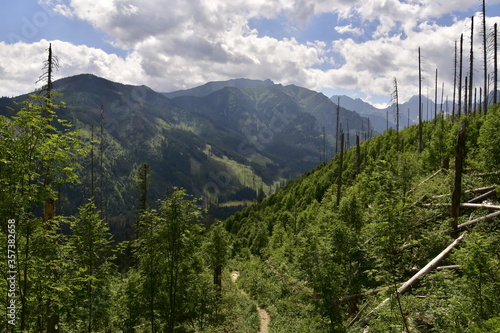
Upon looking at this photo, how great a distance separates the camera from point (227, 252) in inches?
1212

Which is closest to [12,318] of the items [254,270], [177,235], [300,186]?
[177,235]

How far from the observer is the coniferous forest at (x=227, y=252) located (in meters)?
7.86

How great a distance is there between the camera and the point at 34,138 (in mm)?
8164

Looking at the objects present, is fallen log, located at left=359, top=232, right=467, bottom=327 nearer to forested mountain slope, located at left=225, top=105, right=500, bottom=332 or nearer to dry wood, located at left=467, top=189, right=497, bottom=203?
forested mountain slope, located at left=225, top=105, right=500, bottom=332

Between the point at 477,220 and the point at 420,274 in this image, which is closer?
the point at 420,274

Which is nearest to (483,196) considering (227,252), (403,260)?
(403,260)

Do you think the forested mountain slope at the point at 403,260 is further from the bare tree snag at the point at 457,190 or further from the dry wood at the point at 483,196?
the bare tree snag at the point at 457,190

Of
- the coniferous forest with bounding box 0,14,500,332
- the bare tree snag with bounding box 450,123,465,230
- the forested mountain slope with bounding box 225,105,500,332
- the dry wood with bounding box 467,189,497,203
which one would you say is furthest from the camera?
the dry wood with bounding box 467,189,497,203

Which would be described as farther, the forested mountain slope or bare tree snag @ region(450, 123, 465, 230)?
bare tree snag @ region(450, 123, 465, 230)

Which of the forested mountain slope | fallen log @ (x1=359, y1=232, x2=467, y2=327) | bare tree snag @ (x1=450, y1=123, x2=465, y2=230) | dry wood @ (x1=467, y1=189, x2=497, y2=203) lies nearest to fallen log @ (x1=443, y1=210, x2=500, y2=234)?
the forested mountain slope

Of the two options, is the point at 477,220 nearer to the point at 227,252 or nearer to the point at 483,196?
the point at 483,196

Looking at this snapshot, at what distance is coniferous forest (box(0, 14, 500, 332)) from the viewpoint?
25.8 ft

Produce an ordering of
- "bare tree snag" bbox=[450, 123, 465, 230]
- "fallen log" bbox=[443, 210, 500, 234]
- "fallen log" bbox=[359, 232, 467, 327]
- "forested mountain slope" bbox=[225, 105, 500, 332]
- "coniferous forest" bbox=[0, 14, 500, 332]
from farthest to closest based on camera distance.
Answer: "bare tree snag" bbox=[450, 123, 465, 230]
"fallen log" bbox=[443, 210, 500, 234]
"fallen log" bbox=[359, 232, 467, 327]
"forested mountain slope" bbox=[225, 105, 500, 332]
"coniferous forest" bbox=[0, 14, 500, 332]

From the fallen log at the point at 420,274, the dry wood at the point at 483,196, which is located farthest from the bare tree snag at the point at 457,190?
the dry wood at the point at 483,196
